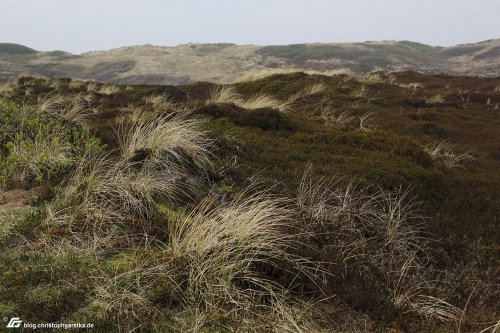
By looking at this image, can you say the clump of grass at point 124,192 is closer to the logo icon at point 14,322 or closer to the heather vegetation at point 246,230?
the heather vegetation at point 246,230

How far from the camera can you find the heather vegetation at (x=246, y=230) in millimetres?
3244

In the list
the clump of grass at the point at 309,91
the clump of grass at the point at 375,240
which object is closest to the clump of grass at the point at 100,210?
the clump of grass at the point at 375,240

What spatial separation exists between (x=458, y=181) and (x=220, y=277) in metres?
6.13

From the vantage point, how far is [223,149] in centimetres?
768

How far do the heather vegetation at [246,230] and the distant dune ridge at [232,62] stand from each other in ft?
108

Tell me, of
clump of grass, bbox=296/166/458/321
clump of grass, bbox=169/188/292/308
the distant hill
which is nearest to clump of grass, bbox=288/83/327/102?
clump of grass, bbox=296/166/458/321

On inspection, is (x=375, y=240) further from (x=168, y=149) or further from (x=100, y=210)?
(x=100, y=210)

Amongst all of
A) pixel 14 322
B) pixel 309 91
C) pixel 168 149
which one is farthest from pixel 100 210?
pixel 309 91

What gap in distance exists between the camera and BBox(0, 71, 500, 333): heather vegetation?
324cm

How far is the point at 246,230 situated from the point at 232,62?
1994 inches

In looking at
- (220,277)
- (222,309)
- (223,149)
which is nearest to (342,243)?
(220,277)

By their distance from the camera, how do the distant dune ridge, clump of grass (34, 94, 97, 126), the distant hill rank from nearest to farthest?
clump of grass (34, 94, 97, 126), the distant dune ridge, the distant hill

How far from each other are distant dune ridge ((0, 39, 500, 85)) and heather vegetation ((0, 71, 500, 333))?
3300cm

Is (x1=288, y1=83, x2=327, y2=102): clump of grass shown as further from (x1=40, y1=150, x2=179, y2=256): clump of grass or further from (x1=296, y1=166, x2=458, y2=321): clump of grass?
(x1=40, y1=150, x2=179, y2=256): clump of grass
